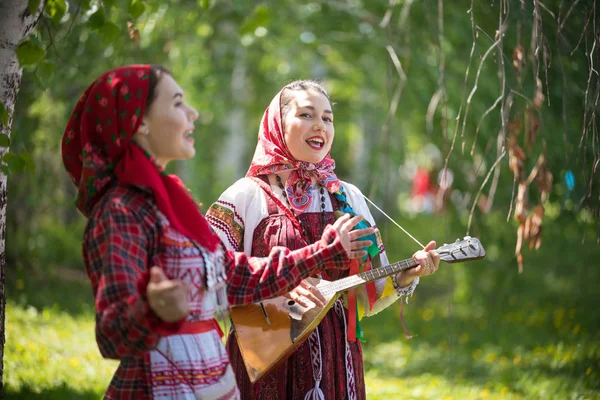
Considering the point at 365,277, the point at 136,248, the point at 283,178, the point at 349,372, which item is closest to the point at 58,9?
the point at 283,178

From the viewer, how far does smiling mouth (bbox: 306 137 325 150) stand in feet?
10.0

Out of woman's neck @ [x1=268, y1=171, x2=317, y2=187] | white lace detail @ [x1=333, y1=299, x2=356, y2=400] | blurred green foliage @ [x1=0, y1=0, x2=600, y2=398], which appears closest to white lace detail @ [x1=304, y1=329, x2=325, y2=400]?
white lace detail @ [x1=333, y1=299, x2=356, y2=400]

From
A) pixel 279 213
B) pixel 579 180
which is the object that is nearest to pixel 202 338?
pixel 279 213

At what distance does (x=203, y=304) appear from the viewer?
2.21m

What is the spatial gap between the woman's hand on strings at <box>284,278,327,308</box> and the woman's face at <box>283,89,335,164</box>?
549 mm

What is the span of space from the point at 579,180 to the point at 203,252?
12.4 ft

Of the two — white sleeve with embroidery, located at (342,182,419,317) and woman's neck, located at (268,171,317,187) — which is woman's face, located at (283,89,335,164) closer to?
woman's neck, located at (268,171,317,187)

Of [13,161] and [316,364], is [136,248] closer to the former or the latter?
[13,161]

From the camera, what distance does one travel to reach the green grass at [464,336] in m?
5.08

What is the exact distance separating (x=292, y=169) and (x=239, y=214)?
0.99ft

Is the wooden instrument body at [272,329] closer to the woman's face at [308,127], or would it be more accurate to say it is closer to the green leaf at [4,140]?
the woman's face at [308,127]

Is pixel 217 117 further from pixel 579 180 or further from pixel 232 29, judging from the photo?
pixel 579 180

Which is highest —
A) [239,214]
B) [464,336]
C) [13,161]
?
[13,161]

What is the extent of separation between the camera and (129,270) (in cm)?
199
